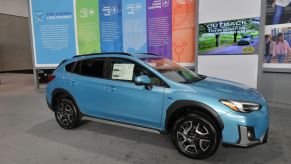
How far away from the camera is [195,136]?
9.57ft

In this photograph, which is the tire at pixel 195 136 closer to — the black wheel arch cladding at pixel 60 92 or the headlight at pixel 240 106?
the headlight at pixel 240 106

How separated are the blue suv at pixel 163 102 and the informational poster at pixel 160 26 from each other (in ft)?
9.83

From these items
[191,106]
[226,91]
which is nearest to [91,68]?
[191,106]

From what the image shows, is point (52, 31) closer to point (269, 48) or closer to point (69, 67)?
point (69, 67)

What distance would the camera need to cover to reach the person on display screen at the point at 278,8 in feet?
17.1

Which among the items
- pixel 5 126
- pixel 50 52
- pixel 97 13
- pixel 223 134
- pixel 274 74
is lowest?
pixel 5 126

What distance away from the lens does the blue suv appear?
2.71 m

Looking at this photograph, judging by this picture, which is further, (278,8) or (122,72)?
(278,8)

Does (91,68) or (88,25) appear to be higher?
(88,25)

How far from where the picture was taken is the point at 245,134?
2.62m

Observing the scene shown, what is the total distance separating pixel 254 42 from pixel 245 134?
3576 mm

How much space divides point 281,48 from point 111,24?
501 cm

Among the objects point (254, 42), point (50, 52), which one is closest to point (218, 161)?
point (254, 42)

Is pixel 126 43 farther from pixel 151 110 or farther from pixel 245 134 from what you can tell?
pixel 245 134
